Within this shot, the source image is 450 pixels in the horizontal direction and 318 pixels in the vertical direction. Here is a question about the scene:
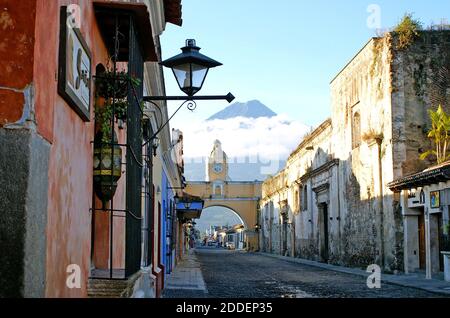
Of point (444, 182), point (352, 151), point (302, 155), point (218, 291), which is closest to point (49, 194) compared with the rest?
point (218, 291)

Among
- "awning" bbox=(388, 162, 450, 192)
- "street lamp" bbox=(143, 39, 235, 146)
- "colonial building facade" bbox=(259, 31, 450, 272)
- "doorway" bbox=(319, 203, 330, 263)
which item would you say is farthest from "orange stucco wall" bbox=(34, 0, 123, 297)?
"doorway" bbox=(319, 203, 330, 263)

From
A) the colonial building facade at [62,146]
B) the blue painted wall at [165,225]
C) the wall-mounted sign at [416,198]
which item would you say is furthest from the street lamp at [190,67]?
the wall-mounted sign at [416,198]

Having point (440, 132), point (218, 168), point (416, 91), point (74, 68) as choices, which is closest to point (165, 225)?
point (440, 132)

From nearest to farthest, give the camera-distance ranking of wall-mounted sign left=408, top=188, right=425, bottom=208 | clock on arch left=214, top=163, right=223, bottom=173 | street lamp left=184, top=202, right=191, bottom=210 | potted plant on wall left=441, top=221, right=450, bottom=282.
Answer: potted plant on wall left=441, top=221, right=450, bottom=282, wall-mounted sign left=408, top=188, right=425, bottom=208, street lamp left=184, top=202, right=191, bottom=210, clock on arch left=214, top=163, right=223, bottom=173

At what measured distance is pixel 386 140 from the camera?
65.4 feet

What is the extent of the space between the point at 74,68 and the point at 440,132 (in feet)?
53.2

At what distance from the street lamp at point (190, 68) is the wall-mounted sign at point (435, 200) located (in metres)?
10.5

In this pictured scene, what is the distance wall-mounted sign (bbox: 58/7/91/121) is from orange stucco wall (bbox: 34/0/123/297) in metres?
0.06

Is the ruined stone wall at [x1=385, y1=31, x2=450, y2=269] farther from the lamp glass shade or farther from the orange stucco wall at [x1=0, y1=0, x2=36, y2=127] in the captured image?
the orange stucco wall at [x1=0, y1=0, x2=36, y2=127]

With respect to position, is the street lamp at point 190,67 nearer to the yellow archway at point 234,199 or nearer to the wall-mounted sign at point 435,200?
the wall-mounted sign at point 435,200

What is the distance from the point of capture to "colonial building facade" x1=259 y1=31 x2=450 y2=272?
19.5m

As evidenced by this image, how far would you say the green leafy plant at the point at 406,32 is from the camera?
65.3 feet
